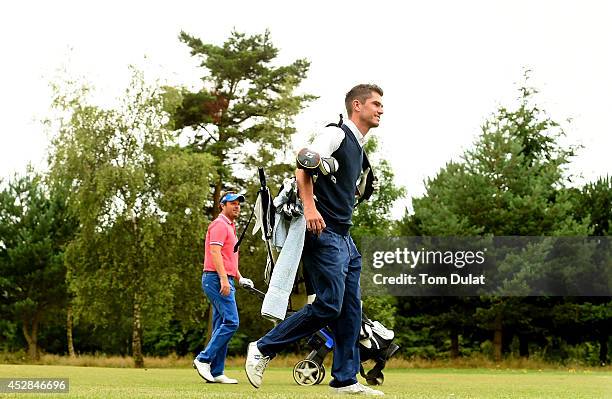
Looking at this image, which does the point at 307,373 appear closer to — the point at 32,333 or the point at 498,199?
the point at 498,199

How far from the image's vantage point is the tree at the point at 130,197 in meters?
28.6

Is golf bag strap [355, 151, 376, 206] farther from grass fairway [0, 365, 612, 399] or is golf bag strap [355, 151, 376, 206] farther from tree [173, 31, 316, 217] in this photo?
tree [173, 31, 316, 217]

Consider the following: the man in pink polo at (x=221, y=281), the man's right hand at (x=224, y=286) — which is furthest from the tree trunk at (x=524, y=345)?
the man's right hand at (x=224, y=286)

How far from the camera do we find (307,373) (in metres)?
9.15

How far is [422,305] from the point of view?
33.5 m

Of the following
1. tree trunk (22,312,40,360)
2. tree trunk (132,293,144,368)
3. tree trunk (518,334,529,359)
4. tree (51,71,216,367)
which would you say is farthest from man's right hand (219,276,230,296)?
tree trunk (22,312,40,360)

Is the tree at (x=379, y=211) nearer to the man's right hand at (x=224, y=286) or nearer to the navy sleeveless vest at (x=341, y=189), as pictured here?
the man's right hand at (x=224, y=286)

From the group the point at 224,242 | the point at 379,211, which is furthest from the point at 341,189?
the point at 379,211

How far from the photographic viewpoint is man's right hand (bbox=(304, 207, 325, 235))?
6.02 meters

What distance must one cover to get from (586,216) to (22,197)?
24.9 meters

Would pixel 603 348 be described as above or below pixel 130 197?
below

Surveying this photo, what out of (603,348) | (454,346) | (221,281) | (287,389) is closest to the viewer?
(287,389)

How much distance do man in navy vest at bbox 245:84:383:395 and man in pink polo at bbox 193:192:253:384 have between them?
2.86 m

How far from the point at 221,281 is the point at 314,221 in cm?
355
